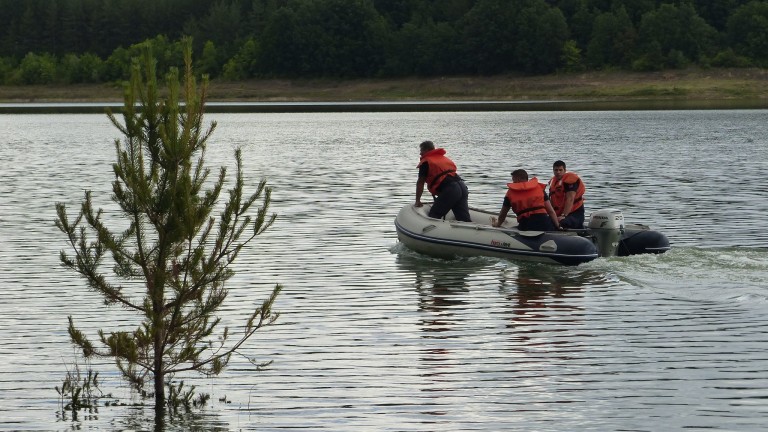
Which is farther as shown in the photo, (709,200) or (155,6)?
(155,6)

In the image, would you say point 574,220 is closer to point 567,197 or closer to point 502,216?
point 567,197

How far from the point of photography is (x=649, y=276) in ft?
50.7

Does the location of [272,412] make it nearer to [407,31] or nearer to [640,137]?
[640,137]

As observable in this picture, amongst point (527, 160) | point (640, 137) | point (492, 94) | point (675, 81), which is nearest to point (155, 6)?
point (492, 94)

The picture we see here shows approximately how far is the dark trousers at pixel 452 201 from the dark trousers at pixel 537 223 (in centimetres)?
148

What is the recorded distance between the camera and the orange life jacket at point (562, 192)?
17.1 metres

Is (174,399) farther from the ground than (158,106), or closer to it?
closer to it

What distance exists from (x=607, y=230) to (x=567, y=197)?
32.3 inches

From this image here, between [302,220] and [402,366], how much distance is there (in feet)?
41.3

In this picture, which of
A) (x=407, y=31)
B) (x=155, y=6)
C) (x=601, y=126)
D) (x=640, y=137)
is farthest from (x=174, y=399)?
(x=155, y=6)

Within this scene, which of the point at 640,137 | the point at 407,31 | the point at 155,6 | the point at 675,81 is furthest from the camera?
the point at 155,6

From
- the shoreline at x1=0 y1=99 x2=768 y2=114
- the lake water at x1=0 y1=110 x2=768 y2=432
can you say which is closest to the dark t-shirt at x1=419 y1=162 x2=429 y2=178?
the lake water at x1=0 y1=110 x2=768 y2=432

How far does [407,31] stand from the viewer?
120312 mm

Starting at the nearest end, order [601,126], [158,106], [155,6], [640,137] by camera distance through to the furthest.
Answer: [158,106] < [640,137] < [601,126] < [155,6]
